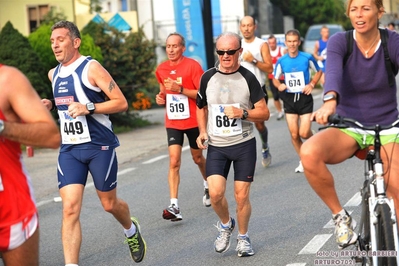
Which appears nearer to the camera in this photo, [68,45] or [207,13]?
[68,45]

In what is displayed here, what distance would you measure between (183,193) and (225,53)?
4.06 metres

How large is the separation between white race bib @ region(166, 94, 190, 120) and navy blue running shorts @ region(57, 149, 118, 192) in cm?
271

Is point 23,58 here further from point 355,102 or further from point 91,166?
point 355,102

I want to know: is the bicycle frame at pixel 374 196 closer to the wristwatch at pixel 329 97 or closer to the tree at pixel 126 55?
the wristwatch at pixel 329 97

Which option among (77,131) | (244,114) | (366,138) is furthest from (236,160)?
(366,138)

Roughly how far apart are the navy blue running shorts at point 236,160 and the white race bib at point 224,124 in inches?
4.8

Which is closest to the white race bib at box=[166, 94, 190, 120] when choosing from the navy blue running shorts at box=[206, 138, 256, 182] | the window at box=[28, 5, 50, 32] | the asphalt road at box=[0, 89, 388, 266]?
the asphalt road at box=[0, 89, 388, 266]

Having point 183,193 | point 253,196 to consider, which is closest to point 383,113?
point 253,196

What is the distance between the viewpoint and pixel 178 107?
9883 mm

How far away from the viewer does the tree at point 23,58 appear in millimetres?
18047

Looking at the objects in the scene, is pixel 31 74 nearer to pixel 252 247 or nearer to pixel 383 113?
pixel 252 247

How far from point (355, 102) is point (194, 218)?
158 inches

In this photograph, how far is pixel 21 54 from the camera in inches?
720

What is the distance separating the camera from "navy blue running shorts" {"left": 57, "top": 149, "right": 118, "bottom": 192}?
707 centimetres
